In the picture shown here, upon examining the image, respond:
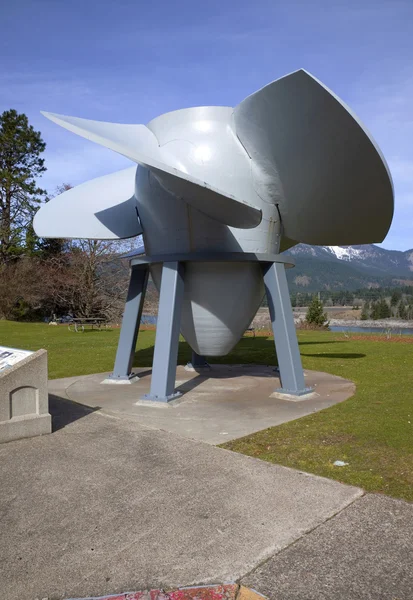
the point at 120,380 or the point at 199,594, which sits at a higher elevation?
the point at 120,380

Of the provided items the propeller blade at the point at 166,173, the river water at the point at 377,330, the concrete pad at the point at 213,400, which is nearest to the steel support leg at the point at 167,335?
the concrete pad at the point at 213,400

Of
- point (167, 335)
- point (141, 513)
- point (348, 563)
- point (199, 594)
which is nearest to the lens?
point (199, 594)

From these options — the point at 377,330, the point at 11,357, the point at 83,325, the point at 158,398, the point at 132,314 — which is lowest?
the point at 377,330

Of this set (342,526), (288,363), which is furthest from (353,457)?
(288,363)

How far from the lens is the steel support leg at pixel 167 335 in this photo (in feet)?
27.4

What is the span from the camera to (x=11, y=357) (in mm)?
7164

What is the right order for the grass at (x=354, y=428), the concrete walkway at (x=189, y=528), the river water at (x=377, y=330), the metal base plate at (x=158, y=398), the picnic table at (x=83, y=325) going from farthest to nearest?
the river water at (x=377, y=330)
the picnic table at (x=83, y=325)
the metal base plate at (x=158, y=398)
the grass at (x=354, y=428)
the concrete walkway at (x=189, y=528)

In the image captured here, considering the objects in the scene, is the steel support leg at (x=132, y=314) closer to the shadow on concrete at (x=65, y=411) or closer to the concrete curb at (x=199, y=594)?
the shadow on concrete at (x=65, y=411)

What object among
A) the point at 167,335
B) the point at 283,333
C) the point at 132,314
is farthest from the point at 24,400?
the point at 283,333

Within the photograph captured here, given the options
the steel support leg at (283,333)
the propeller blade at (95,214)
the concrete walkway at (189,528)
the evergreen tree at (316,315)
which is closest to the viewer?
the concrete walkway at (189,528)

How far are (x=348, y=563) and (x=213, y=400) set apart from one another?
552 centimetres

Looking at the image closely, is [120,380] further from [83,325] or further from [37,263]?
[37,263]

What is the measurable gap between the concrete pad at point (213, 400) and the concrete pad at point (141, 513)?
1065 millimetres

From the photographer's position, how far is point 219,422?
23.7 feet
